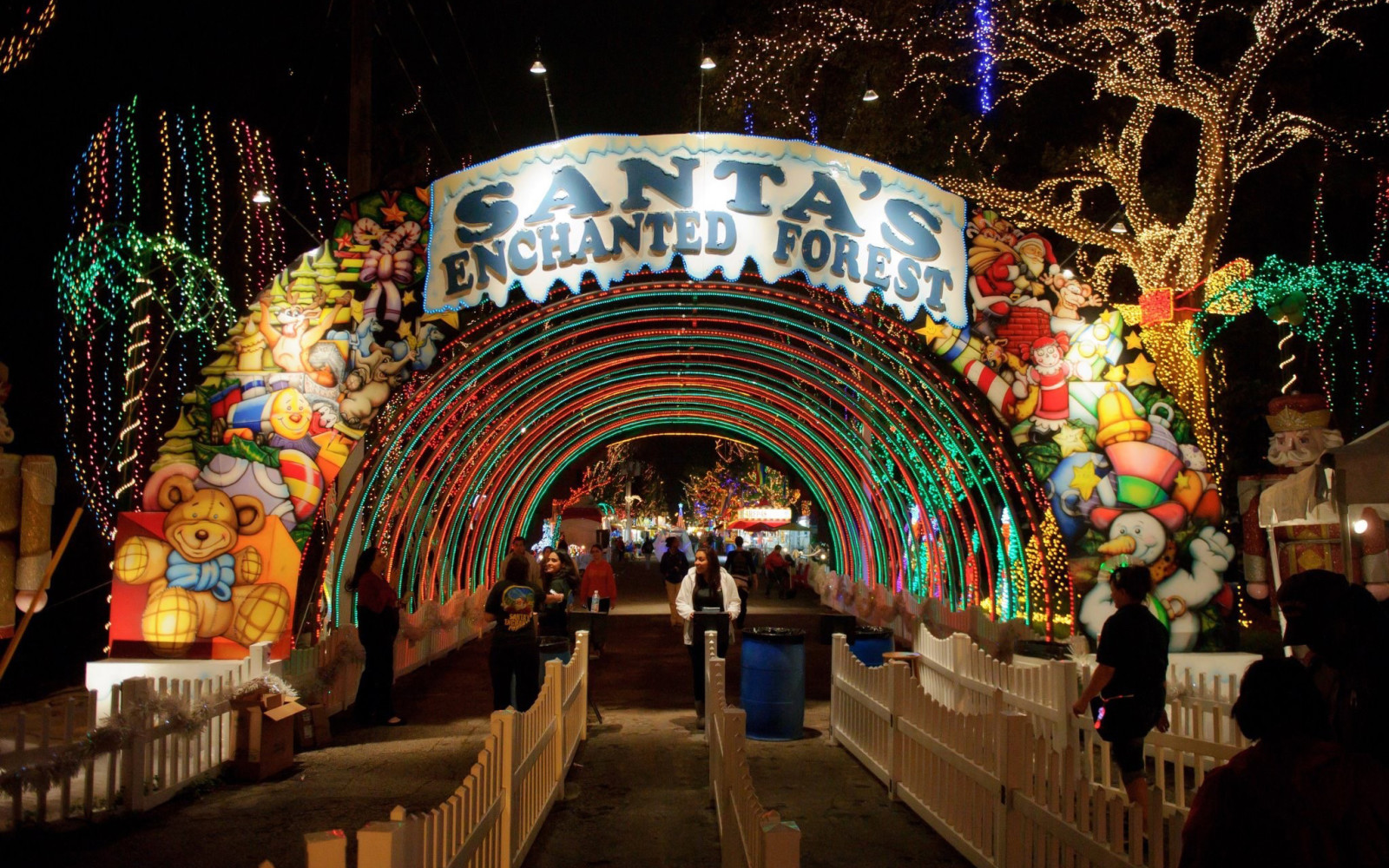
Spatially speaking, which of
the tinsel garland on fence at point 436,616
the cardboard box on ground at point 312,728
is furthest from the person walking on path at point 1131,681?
the tinsel garland on fence at point 436,616

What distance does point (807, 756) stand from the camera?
9.75 meters

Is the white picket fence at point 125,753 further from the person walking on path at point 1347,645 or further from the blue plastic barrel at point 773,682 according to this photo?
the person walking on path at point 1347,645

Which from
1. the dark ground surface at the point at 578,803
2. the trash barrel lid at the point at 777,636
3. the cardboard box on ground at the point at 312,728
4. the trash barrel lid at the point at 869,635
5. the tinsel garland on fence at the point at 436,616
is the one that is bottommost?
the dark ground surface at the point at 578,803

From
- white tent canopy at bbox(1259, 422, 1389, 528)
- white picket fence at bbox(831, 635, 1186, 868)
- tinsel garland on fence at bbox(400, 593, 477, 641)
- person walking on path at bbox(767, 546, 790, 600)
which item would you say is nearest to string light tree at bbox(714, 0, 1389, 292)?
white tent canopy at bbox(1259, 422, 1389, 528)

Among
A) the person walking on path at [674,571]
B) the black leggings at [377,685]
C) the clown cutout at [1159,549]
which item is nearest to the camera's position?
the black leggings at [377,685]

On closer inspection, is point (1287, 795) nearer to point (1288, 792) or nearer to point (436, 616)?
point (1288, 792)

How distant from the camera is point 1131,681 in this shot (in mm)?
6477

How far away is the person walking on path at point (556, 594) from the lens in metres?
12.7

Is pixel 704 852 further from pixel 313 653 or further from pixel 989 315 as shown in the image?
pixel 989 315

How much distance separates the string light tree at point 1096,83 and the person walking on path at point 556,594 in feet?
27.2

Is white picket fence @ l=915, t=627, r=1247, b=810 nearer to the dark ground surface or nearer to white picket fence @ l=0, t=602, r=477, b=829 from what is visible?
the dark ground surface

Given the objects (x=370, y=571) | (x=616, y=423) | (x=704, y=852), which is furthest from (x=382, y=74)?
(x=704, y=852)

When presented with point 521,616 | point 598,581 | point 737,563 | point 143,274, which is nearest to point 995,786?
point 521,616

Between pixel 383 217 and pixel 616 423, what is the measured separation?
13.9m
